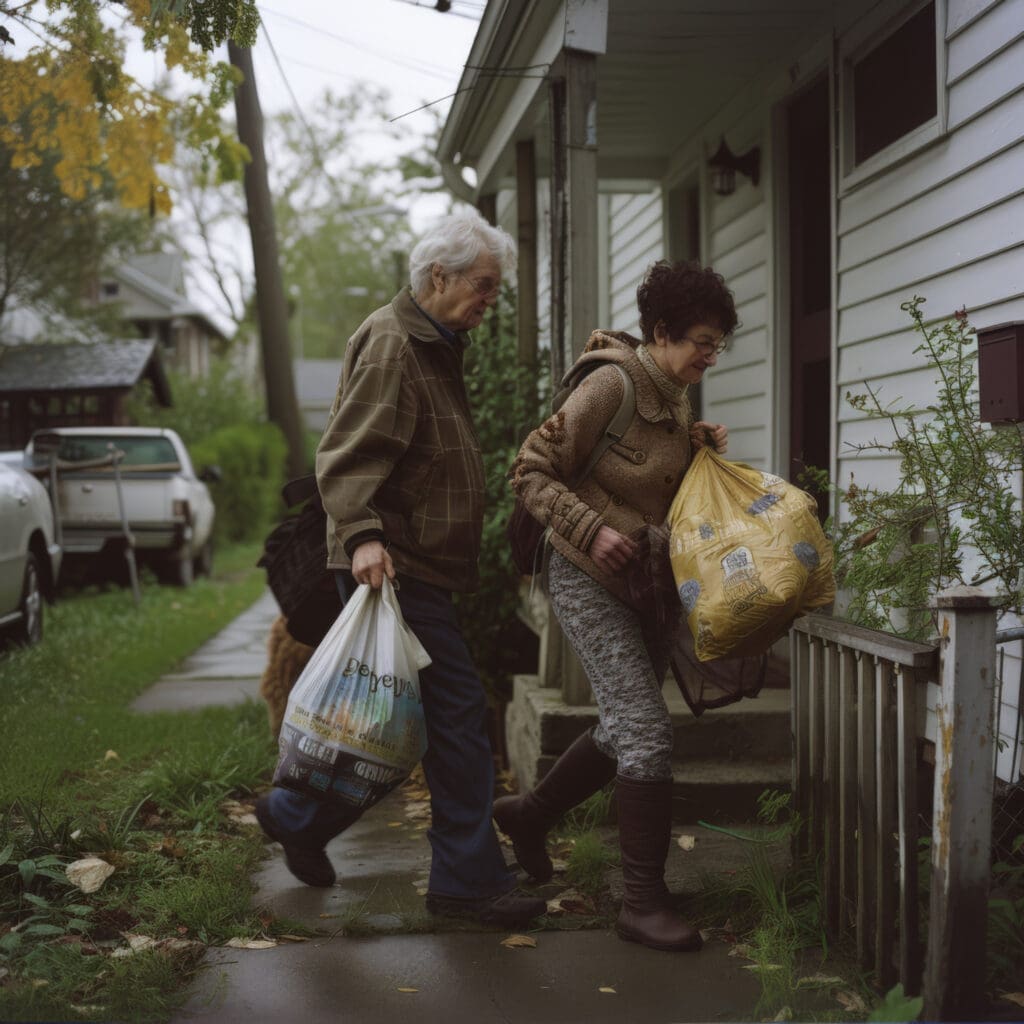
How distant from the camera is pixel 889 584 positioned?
3781 mm

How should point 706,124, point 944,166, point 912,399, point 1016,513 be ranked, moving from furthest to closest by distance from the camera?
point 706,124, point 912,399, point 944,166, point 1016,513

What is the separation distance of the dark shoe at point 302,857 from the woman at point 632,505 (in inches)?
40.5

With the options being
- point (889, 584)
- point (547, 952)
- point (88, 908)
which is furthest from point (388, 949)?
point (889, 584)

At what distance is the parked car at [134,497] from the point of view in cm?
1284

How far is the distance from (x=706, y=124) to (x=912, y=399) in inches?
132

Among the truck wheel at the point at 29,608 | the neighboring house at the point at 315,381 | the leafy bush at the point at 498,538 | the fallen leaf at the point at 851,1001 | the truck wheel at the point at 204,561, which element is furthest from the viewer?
the neighboring house at the point at 315,381

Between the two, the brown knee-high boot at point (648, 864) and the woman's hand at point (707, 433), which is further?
the woman's hand at point (707, 433)

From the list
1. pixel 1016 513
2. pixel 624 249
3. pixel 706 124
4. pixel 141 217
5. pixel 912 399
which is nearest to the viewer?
pixel 1016 513

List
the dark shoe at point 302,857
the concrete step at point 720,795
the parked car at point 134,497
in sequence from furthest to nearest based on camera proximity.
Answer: the parked car at point 134,497
the concrete step at point 720,795
the dark shoe at point 302,857

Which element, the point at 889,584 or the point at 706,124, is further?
the point at 706,124

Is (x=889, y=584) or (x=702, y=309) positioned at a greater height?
(x=702, y=309)

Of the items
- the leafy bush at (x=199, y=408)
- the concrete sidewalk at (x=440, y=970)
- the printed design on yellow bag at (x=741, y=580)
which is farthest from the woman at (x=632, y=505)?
the leafy bush at (x=199, y=408)

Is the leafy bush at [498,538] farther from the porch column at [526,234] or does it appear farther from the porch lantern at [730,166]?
the porch lantern at [730,166]

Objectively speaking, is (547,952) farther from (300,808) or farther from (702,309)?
(702,309)
